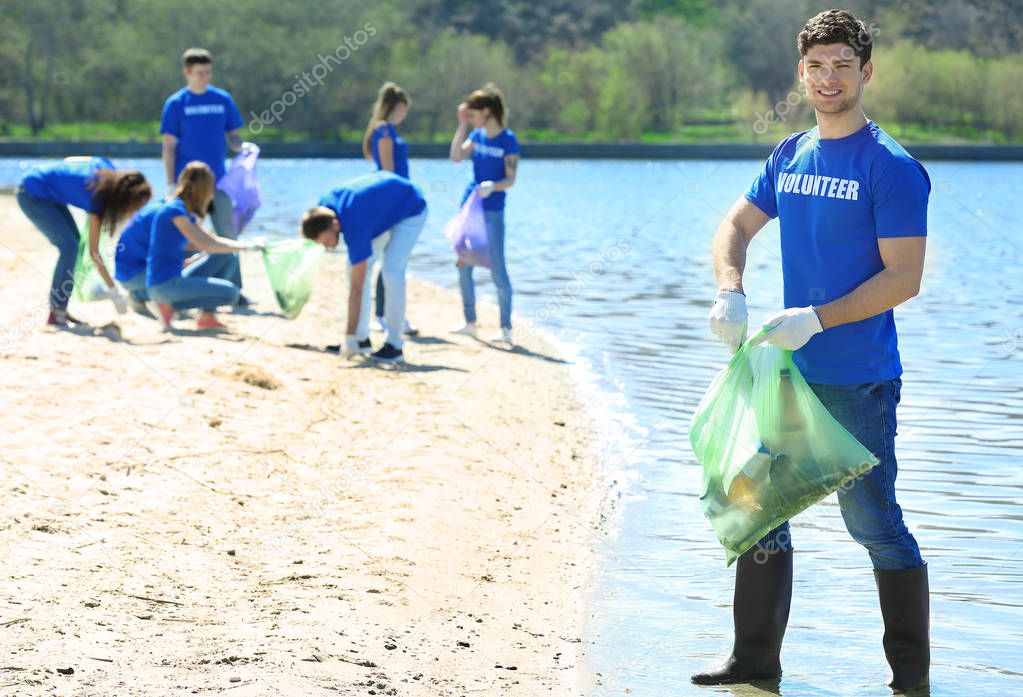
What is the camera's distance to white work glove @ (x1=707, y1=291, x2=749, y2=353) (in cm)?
392

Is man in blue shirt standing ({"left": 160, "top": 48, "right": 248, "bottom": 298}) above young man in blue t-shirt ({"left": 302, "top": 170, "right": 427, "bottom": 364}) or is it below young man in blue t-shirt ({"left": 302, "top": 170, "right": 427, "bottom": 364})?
above

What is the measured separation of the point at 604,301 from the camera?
48.7 feet

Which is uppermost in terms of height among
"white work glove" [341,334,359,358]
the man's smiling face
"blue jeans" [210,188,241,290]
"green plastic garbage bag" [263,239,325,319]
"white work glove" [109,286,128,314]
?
the man's smiling face

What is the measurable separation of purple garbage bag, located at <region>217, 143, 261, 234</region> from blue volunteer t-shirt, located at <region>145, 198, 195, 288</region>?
4.57 ft

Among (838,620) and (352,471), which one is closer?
(838,620)

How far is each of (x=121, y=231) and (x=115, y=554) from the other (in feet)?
18.1

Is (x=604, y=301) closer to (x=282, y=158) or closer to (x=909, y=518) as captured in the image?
(x=909, y=518)

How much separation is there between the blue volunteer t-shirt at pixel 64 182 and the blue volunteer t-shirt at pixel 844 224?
21.4 ft

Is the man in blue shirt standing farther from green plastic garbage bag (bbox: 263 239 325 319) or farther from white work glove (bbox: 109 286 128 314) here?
white work glove (bbox: 109 286 128 314)

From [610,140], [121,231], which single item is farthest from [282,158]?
[121,231]

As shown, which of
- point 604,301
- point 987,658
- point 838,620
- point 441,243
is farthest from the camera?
point 441,243

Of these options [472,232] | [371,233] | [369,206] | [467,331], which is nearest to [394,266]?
[371,233]

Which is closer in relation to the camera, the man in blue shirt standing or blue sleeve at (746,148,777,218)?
blue sleeve at (746,148,777,218)

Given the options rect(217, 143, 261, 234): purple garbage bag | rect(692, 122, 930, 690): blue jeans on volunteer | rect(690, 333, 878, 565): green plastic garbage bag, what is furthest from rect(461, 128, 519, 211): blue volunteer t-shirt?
rect(690, 333, 878, 565): green plastic garbage bag
